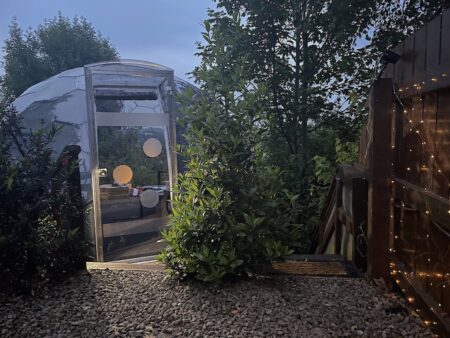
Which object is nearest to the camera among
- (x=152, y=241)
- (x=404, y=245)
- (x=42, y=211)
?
(x=404, y=245)

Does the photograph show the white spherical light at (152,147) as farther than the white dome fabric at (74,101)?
Yes

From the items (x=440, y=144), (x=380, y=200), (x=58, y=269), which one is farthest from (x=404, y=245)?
(x=58, y=269)

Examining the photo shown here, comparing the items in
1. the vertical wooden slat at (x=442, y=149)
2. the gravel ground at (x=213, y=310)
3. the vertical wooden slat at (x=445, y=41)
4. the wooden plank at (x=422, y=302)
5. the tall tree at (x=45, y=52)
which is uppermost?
the tall tree at (x=45, y=52)

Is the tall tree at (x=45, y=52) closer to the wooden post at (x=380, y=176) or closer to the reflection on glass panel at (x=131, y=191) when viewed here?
the reflection on glass panel at (x=131, y=191)

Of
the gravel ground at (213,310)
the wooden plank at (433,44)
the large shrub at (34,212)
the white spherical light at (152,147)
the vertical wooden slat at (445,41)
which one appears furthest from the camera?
the white spherical light at (152,147)

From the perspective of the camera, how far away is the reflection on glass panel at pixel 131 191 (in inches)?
211

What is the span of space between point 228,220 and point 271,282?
0.54 m

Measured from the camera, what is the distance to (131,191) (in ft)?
18.6

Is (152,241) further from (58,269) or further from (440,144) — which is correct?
(440,144)

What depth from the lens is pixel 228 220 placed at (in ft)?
8.47

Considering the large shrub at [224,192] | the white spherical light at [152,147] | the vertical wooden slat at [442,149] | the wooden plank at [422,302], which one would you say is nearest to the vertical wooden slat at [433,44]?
the vertical wooden slat at [442,149]

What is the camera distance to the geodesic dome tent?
17.1ft

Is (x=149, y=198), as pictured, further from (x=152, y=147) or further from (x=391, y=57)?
(x=391, y=57)

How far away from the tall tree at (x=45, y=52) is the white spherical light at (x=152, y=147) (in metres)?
7.33
